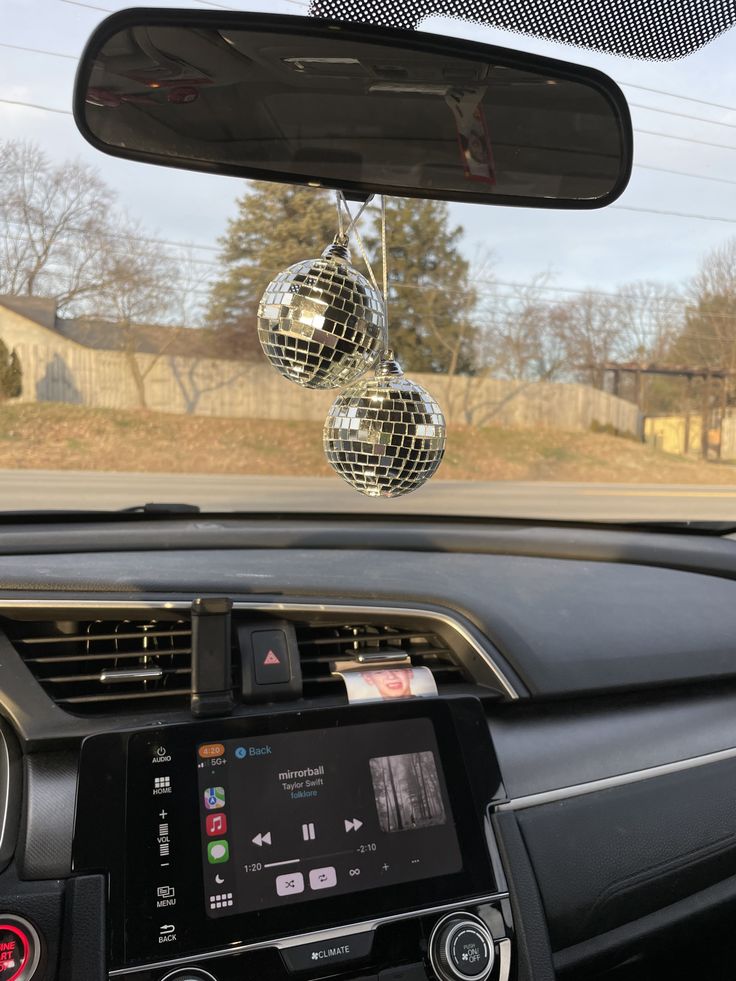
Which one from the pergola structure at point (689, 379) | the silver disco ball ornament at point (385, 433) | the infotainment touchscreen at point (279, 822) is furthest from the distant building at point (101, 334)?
the pergola structure at point (689, 379)

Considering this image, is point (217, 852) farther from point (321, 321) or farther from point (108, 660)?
point (321, 321)

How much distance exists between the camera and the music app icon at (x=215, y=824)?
1493 millimetres

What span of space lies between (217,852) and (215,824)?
2.0 inches

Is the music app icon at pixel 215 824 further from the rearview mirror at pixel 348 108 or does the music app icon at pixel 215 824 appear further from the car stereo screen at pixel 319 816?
the rearview mirror at pixel 348 108

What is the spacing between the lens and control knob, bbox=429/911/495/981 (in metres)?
1.48

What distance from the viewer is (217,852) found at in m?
1.48

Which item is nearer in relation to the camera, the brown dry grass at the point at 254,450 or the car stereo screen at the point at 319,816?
the car stereo screen at the point at 319,816

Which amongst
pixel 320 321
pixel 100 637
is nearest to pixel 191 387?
pixel 100 637

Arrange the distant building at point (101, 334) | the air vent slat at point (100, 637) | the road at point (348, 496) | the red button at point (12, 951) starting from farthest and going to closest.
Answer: the road at point (348, 496), the distant building at point (101, 334), the air vent slat at point (100, 637), the red button at point (12, 951)

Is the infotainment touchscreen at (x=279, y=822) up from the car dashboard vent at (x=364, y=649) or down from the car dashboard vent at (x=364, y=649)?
down

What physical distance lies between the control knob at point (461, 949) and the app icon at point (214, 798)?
0.50 meters

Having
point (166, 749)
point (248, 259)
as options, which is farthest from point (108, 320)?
point (166, 749)

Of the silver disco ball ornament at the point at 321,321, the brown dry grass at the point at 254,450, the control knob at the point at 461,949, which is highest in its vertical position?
the silver disco ball ornament at the point at 321,321

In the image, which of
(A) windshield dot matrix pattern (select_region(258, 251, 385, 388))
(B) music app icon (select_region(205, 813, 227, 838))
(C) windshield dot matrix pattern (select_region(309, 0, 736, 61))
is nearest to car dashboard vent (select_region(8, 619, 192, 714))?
(B) music app icon (select_region(205, 813, 227, 838))
